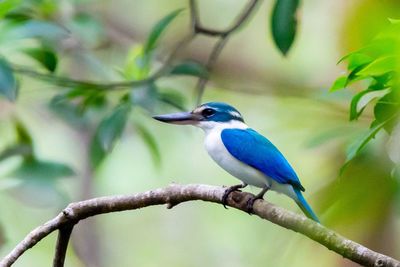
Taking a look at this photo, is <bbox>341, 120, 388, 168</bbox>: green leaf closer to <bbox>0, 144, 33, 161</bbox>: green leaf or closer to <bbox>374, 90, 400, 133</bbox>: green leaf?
<bbox>374, 90, 400, 133</bbox>: green leaf

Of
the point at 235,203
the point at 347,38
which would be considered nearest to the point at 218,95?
the point at 347,38

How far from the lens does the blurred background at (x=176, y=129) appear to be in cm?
484

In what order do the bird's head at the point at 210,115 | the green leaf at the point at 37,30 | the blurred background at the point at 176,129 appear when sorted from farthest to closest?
the blurred background at the point at 176,129 → the green leaf at the point at 37,30 → the bird's head at the point at 210,115

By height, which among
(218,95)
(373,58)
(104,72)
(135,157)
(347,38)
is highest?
(373,58)

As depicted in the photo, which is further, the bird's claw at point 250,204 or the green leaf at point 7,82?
the green leaf at point 7,82

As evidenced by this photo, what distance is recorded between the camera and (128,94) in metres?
3.81

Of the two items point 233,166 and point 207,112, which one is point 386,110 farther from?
point 207,112

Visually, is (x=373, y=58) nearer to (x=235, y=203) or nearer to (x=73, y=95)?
(x=235, y=203)

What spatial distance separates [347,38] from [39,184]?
1507mm

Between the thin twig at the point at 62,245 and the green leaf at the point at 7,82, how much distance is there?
0.98 metres

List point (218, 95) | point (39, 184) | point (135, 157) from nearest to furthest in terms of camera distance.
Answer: point (39, 184)
point (218, 95)
point (135, 157)

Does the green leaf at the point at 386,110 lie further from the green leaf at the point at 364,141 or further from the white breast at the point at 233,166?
the white breast at the point at 233,166

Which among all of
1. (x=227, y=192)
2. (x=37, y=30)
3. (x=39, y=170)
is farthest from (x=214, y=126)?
(x=39, y=170)

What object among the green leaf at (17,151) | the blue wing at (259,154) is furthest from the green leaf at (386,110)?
the green leaf at (17,151)
